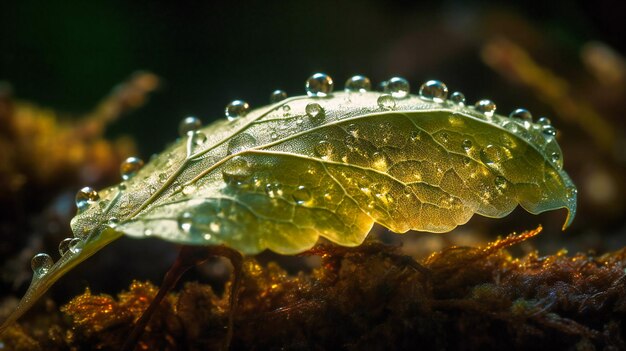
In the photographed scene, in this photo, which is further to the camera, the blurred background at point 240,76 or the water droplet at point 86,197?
the blurred background at point 240,76

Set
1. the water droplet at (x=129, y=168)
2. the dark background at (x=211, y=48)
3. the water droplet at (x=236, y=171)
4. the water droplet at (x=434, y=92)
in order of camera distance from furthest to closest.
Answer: the dark background at (x=211, y=48), the water droplet at (x=129, y=168), the water droplet at (x=434, y=92), the water droplet at (x=236, y=171)

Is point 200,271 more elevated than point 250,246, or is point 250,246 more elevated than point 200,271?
point 250,246

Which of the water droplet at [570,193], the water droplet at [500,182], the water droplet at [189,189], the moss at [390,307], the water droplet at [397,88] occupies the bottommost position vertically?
the moss at [390,307]

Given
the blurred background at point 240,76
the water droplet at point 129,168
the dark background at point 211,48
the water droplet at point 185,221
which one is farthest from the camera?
the dark background at point 211,48

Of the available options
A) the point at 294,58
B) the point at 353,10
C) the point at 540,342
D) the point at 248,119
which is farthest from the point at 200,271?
the point at 353,10

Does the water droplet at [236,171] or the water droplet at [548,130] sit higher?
the water droplet at [236,171]

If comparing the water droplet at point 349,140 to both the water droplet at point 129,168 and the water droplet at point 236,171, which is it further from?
the water droplet at point 129,168

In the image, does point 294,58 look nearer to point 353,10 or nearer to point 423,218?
point 353,10

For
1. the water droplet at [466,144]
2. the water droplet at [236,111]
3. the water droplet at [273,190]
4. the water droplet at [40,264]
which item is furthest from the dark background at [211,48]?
the water droplet at [273,190]
